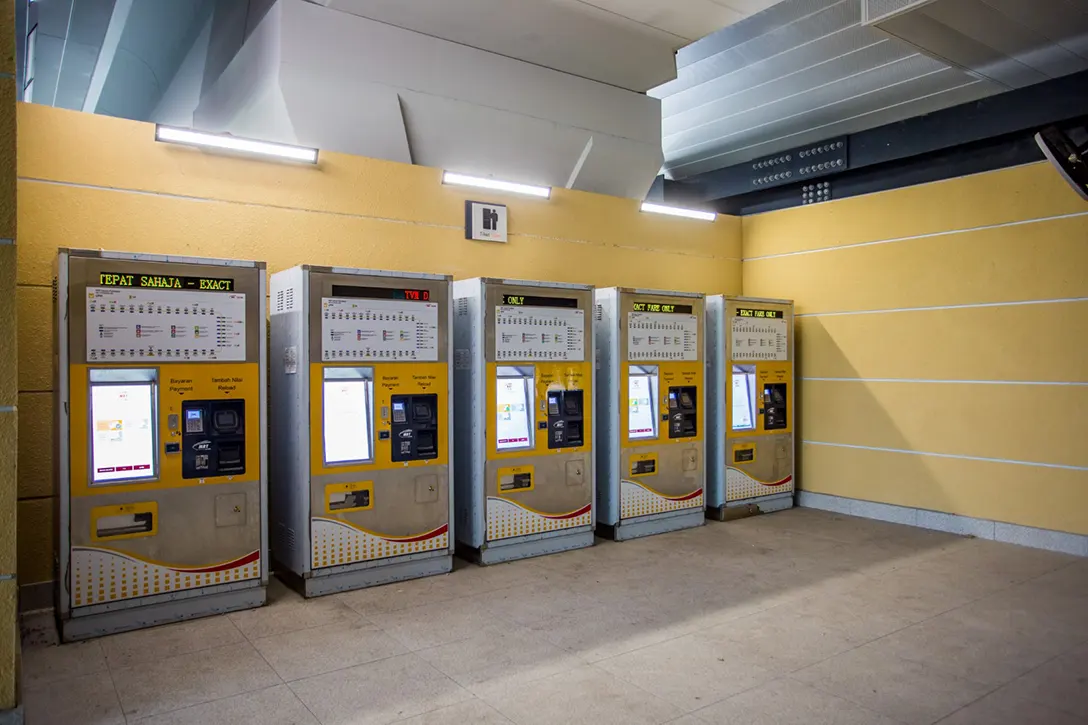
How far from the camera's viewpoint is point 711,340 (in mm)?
6586

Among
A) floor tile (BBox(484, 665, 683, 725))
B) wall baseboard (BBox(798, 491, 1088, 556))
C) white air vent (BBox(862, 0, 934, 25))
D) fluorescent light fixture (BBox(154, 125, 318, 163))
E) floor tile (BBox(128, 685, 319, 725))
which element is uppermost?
white air vent (BBox(862, 0, 934, 25))

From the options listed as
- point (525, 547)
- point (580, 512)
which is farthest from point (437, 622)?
point (580, 512)

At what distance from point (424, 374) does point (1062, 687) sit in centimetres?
364

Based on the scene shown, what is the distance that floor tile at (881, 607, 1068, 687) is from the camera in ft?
11.0

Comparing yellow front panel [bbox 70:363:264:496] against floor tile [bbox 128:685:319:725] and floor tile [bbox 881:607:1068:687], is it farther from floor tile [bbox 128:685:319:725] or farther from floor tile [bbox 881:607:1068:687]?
floor tile [bbox 881:607:1068:687]

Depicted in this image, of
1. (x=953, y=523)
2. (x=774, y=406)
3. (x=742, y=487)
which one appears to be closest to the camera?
(x=953, y=523)

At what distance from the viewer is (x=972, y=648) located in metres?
A: 3.60

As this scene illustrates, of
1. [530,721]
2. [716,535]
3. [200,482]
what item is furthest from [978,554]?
[200,482]

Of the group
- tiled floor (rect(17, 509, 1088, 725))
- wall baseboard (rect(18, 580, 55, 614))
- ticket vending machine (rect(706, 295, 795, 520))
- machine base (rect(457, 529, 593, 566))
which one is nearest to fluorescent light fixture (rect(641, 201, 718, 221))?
ticket vending machine (rect(706, 295, 795, 520))

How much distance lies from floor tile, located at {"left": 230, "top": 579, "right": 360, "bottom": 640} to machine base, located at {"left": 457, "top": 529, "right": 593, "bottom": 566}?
109 cm

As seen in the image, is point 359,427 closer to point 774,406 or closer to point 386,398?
point 386,398

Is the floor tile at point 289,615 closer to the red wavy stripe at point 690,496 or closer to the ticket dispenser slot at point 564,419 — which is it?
the ticket dispenser slot at point 564,419

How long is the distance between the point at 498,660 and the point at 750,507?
3.78 metres

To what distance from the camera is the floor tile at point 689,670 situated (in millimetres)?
3119
